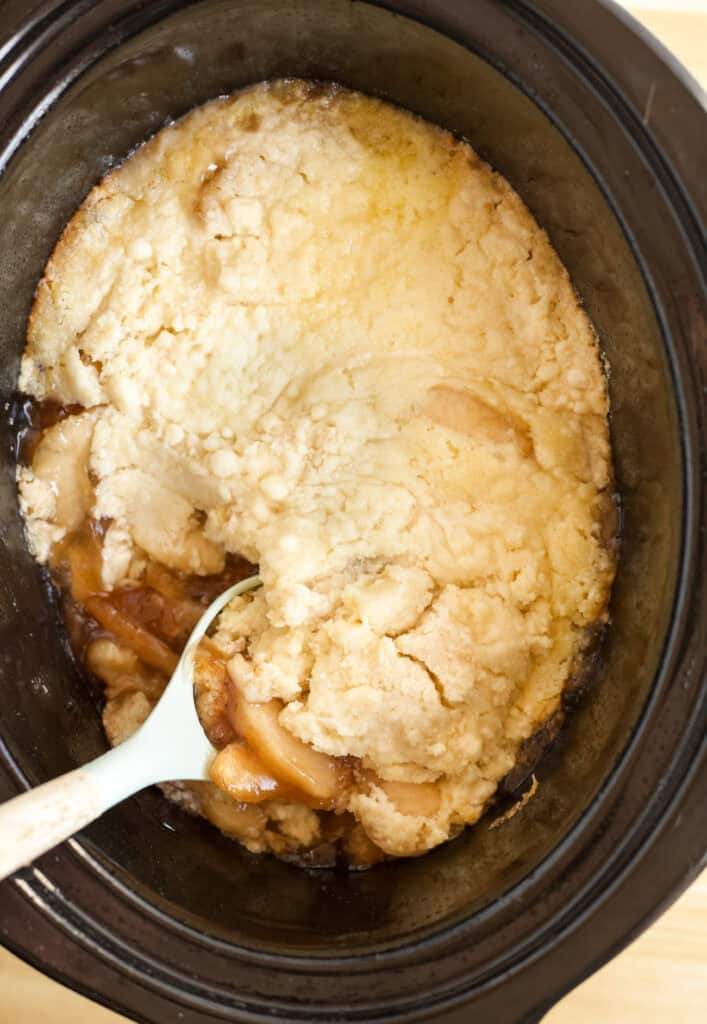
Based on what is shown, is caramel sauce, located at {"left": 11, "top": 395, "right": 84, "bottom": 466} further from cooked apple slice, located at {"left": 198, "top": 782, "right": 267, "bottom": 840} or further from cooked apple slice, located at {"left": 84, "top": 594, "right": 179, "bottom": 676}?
cooked apple slice, located at {"left": 198, "top": 782, "right": 267, "bottom": 840}

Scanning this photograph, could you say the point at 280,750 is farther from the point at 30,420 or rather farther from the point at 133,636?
the point at 30,420

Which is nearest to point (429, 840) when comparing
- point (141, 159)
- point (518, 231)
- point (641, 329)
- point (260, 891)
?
point (260, 891)

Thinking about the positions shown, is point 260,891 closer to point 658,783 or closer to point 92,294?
point 658,783

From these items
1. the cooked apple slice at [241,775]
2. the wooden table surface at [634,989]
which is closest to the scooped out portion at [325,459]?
the cooked apple slice at [241,775]

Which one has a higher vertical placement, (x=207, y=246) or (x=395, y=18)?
(x=395, y=18)

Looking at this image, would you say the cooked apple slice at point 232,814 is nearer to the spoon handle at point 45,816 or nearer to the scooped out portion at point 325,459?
the scooped out portion at point 325,459

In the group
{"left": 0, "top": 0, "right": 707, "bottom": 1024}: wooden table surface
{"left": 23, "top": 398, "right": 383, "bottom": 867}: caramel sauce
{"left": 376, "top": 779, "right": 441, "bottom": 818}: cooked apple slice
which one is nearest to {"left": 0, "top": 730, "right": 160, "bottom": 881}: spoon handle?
{"left": 23, "top": 398, "right": 383, "bottom": 867}: caramel sauce
